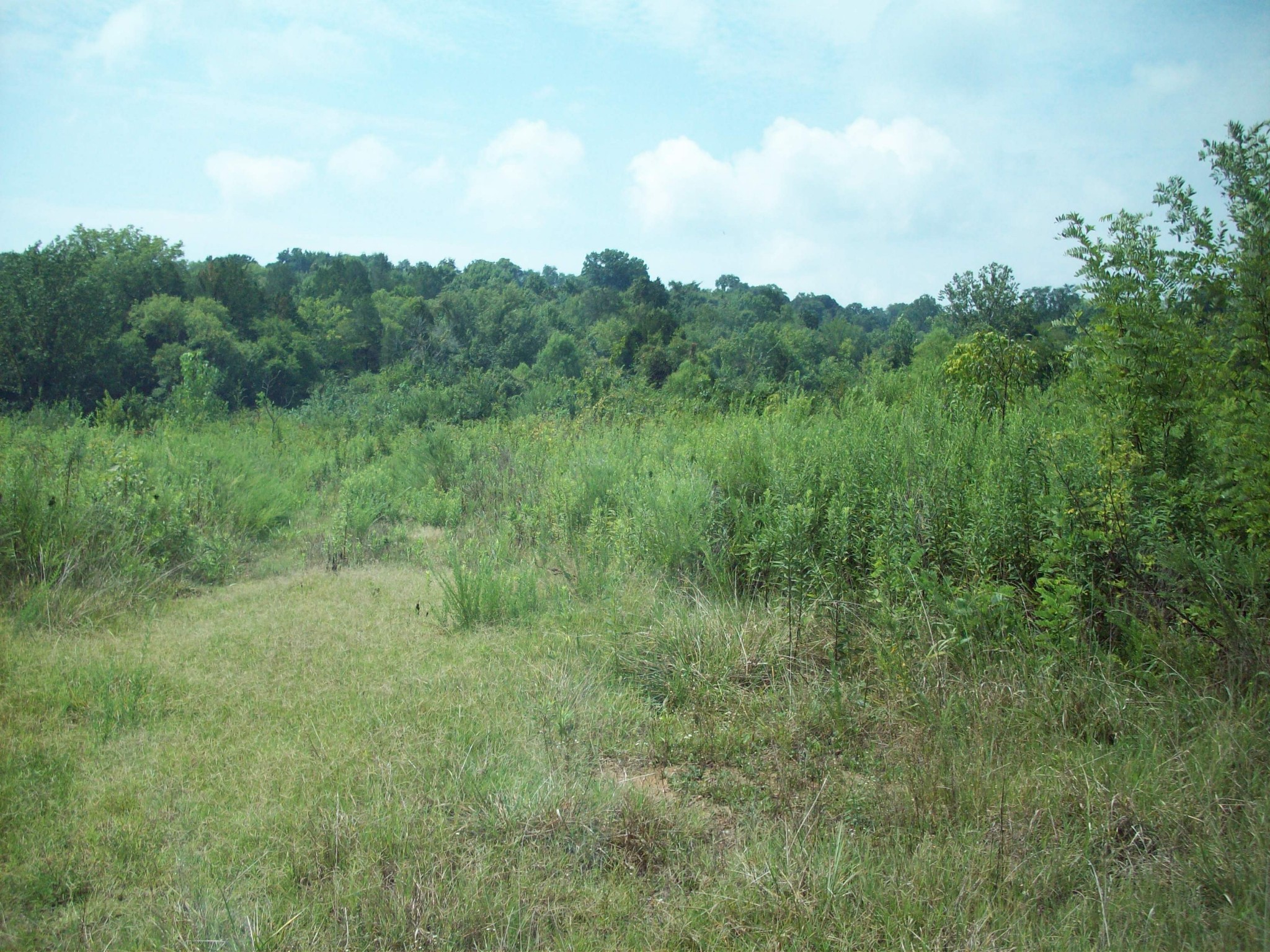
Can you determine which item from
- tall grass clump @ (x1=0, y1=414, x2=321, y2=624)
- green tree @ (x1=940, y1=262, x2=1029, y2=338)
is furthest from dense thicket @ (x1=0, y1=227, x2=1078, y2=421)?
tall grass clump @ (x1=0, y1=414, x2=321, y2=624)

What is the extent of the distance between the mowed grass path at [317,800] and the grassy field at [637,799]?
1 cm

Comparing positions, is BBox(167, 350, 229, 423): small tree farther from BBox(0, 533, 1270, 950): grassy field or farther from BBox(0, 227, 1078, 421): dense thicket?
BBox(0, 533, 1270, 950): grassy field

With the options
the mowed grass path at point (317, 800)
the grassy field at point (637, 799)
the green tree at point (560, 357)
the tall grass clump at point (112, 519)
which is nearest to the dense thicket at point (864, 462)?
the tall grass clump at point (112, 519)

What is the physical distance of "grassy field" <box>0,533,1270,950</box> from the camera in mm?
2471

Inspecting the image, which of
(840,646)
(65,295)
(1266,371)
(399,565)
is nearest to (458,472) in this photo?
(399,565)

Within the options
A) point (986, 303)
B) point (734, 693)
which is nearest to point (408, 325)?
point (986, 303)

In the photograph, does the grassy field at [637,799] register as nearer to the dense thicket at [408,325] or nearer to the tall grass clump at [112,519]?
the tall grass clump at [112,519]

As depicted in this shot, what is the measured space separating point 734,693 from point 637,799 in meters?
1.16

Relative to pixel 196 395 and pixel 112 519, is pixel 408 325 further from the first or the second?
pixel 112 519

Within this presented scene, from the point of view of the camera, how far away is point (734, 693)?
4.17 metres

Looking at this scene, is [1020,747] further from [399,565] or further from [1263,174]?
[399,565]

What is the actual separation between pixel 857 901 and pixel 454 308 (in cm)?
3856

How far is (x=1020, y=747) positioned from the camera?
337 centimetres

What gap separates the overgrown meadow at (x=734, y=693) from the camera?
2.56m
